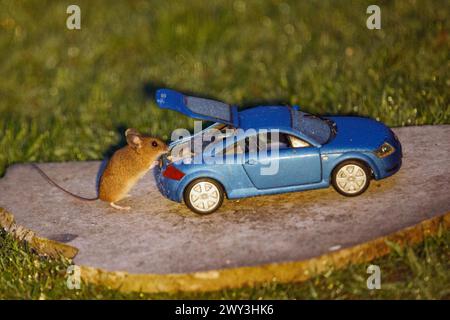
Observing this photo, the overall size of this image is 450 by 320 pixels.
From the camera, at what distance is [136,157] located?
26.5 ft

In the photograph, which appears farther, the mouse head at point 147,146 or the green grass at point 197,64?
the green grass at point 197,64

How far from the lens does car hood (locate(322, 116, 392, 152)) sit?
7.65 meters

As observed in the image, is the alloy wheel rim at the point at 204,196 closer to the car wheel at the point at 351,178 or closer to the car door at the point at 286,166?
the car door at the point at 286,166

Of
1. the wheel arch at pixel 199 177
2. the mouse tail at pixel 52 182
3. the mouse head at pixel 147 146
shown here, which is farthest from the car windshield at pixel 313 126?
the mouse tail at pixel 52 182

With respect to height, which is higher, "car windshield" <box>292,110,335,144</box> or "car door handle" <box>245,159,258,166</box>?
"car windshield" <box>292,110,335,144</box>

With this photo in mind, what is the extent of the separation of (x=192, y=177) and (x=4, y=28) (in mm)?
7088

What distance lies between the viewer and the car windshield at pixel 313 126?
7.76m

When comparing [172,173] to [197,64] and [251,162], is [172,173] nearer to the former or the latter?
[251,162]

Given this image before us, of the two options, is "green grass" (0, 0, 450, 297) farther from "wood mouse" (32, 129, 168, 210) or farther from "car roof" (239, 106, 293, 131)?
"car roof" (239, 106, 293, 131)

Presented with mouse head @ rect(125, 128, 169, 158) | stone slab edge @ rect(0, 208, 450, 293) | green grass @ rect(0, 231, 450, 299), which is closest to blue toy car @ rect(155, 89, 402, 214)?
mouse head @ rect(125, 128, 169, 158)

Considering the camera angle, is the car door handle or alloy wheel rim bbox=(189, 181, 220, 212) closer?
the car door handle

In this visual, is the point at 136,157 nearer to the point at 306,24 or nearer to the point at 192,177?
the point at 192,177

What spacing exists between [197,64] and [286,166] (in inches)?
181

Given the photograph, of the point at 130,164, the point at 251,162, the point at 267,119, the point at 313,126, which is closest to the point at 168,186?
the point at 130,164
